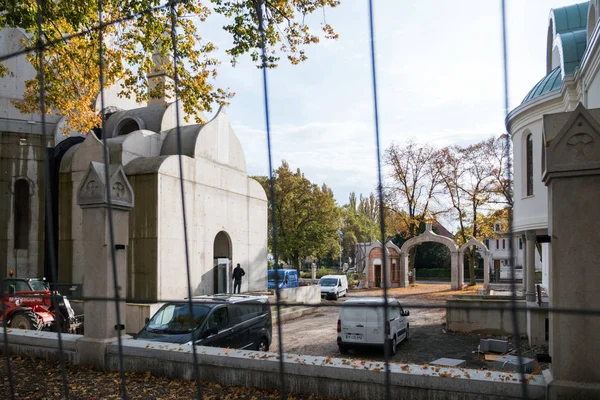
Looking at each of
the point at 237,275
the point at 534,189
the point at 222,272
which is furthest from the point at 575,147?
the point at 222,272

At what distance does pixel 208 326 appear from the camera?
8.35 m

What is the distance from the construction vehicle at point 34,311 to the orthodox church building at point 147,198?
243cm

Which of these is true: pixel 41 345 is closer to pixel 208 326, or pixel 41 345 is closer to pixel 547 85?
pixel 208 326

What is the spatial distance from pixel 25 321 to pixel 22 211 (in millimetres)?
8062

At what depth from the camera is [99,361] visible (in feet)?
21.7

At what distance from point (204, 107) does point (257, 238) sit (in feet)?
37.3

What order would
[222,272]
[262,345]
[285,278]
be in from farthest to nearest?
1. [285,278]
2. [222,272]
3. [262,345]

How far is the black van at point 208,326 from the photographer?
8.13 m

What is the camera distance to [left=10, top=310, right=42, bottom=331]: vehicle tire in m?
11.2

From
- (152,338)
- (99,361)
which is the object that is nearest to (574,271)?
(99,361)

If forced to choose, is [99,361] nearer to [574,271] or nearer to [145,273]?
[574,271]

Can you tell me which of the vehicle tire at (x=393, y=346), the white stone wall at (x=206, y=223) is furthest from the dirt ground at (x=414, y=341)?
the white stone wall at (x=206, y=223)

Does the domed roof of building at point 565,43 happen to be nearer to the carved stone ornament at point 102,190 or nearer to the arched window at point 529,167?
the arched window at point 529,167

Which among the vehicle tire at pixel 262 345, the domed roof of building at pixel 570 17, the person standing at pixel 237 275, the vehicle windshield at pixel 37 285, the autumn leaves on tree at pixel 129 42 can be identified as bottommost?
the vehicle tire at pixel 262 345
